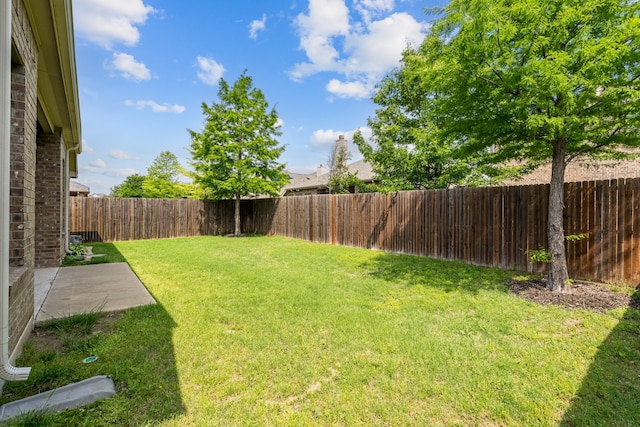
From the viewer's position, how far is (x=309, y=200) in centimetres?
1291

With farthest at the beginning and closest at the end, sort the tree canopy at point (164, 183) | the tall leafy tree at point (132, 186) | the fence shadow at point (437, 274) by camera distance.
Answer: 1. the tall leafy tree at point (132, 186)
2. the tree canopy at point (164, 183)
3. the fence shadow at point (437, 274)

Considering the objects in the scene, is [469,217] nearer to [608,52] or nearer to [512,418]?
[608,52]

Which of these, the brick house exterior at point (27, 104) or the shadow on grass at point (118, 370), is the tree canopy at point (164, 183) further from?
the shadow on grass at point (118, 370)

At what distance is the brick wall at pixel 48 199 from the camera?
6527 millimetres

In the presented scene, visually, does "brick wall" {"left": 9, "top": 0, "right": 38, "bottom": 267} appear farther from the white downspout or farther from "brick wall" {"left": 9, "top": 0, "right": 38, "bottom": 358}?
the white downspout

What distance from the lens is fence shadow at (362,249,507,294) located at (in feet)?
17.4

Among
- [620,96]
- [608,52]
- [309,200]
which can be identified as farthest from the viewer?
[309,200]

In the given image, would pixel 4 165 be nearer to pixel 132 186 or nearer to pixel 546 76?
pixel 546 76

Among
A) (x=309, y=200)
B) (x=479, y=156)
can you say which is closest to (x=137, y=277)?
(x=479, y=156)

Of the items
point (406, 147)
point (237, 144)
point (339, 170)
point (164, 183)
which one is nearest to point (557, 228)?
point (406, 147)

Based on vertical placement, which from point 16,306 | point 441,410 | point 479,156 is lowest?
point 441,410

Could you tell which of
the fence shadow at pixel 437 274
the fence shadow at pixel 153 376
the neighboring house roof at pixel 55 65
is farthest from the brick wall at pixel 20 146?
the fence shadow at pixel 437 274

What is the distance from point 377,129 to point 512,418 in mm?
11377

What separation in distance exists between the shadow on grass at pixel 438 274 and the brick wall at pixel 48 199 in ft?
22.5
